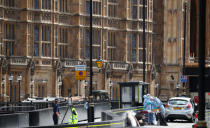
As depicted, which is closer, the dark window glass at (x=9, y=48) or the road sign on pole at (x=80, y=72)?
the road sign on pole at (x=80, y=72)

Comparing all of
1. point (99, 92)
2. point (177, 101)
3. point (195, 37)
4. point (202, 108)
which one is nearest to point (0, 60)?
point (99, 92)

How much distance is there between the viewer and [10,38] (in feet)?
213

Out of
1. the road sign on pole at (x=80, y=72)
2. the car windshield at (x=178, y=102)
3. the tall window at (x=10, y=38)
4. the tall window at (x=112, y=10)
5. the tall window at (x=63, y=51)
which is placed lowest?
the car windshield at (x=178, y=102)

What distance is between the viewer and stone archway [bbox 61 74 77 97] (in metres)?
68.9

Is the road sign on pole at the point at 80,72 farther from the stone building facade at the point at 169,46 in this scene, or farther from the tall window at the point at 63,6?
the stone building facade at the point at 169,46

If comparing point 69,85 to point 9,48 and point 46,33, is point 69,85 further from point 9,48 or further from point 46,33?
point 9,48

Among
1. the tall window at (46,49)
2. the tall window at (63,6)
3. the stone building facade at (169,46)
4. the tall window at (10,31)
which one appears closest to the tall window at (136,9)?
the stone building facade at (169,46)

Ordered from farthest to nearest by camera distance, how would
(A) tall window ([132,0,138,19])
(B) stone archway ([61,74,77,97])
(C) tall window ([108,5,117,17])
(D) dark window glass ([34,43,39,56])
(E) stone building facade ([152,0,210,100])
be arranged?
(E) stone building facade ([152,0,210,100]) < (A) tall window ([132,0,138,19]) < (C) tall window ([108,5,117,17]) < (B) stone archway ([61,74,77,97]) < (D) dark window glass ([34,43,39,56])

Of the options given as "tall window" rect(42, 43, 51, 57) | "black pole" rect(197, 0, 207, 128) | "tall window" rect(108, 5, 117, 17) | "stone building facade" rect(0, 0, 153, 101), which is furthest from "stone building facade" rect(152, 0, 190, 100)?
"black pole" rect(197, 0, 207, 128)

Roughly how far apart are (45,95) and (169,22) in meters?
20.5

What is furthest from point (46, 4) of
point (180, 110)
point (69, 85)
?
point (180, 110)

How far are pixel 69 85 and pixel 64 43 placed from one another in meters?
4.57

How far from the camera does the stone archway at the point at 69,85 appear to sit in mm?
68875

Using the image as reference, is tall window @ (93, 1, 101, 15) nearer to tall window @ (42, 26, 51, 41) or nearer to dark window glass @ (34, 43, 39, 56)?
tall window @ (42, 26, 51, 41)
